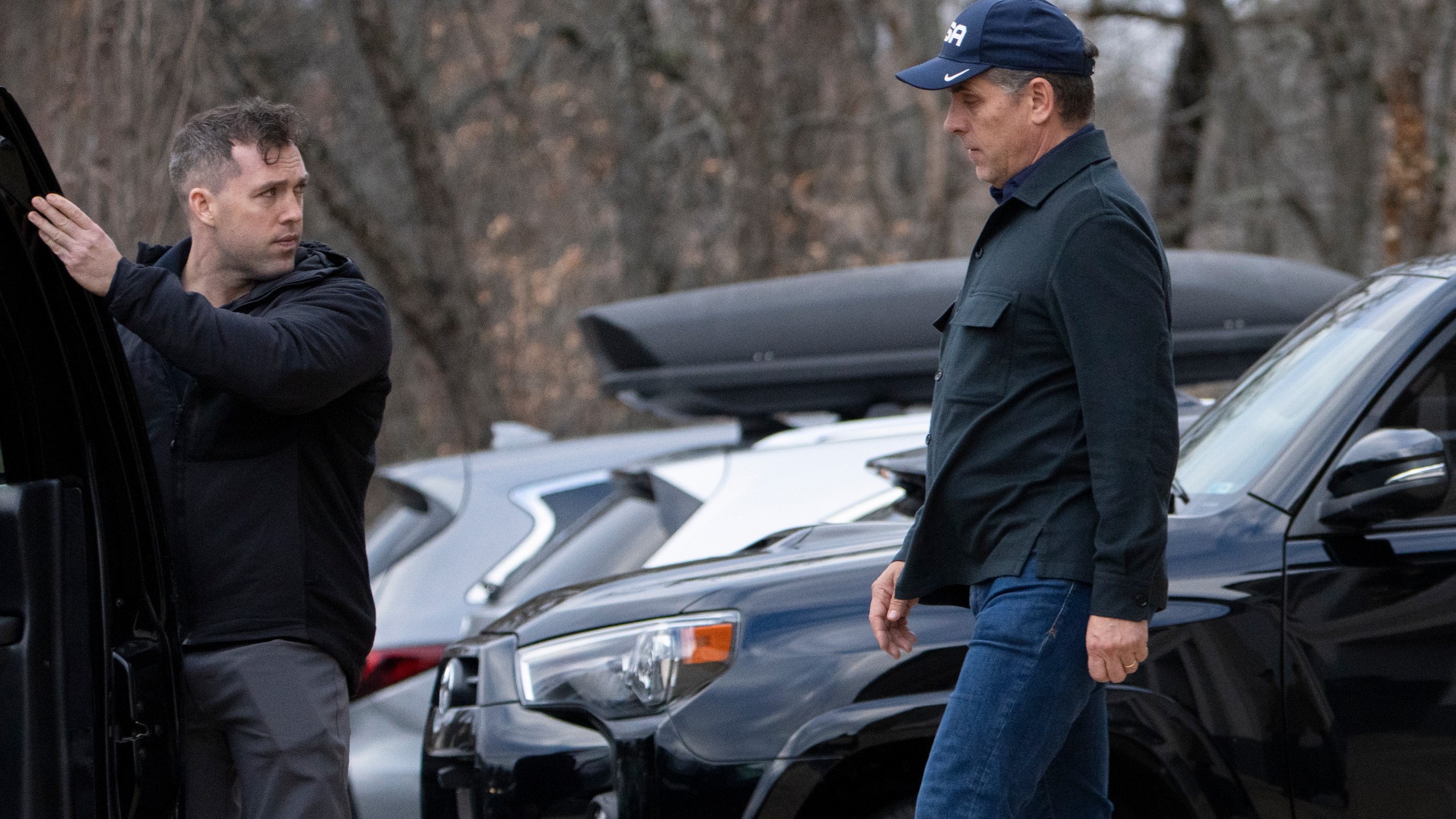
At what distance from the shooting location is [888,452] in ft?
15.6

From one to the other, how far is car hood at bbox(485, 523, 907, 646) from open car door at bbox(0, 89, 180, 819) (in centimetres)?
99

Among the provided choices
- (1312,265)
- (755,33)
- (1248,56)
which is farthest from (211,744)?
(1248,56)

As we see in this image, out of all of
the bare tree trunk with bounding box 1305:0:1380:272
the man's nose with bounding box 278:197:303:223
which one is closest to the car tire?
the man's nose with bounding box 278:197:303:223

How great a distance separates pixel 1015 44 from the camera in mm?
2637

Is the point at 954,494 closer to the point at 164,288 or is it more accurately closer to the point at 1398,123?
the point at 164,288

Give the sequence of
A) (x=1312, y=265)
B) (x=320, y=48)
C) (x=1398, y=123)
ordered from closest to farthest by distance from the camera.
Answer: (x=1312, y=265) < (x=1398, y=123) < (x=320, y=48)

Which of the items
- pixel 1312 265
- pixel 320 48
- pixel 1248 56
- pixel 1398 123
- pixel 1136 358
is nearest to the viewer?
pixel 1136 358

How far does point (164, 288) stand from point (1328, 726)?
238cm

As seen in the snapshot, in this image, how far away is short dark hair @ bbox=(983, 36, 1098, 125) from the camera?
105 inches

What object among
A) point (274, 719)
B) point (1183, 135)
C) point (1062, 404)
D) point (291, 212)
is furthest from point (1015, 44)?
point (1183, 135)

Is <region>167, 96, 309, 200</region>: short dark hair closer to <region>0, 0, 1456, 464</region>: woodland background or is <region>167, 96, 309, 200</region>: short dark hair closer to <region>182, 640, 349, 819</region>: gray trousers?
<region>182, 640, 349, 819</region>: gray trousers

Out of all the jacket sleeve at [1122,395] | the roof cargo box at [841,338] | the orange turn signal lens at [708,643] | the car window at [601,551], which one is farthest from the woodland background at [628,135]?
the jacket sleeve at [1122,395]

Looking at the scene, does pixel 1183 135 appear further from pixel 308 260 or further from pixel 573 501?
pixel 308 260

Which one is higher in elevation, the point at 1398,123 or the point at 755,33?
the point at 755,33
